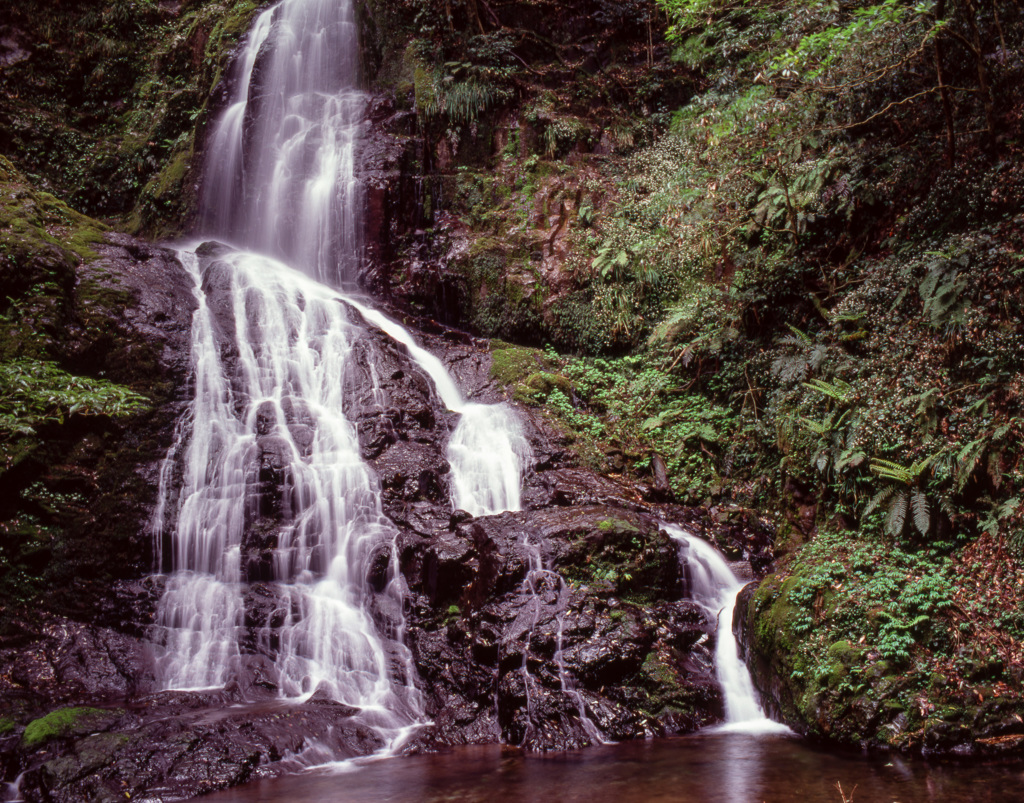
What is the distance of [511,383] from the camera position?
43.6 ft

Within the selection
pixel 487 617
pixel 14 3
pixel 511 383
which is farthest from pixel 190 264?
pixel 14 3

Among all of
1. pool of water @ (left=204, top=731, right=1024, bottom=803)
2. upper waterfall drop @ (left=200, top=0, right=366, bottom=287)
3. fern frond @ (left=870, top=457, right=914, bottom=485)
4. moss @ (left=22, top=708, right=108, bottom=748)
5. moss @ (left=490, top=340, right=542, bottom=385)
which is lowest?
pool of water @ (left=204, top=731, right=1024, bottom=803)

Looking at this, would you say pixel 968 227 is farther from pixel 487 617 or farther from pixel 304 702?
pixel 304 702

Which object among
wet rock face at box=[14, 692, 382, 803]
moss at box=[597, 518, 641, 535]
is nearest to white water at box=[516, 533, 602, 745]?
moss at box=[597, 518, 641, 535]

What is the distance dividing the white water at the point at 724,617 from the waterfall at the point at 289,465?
9.95 ft

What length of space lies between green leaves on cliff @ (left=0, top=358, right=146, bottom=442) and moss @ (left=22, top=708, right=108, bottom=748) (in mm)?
3551

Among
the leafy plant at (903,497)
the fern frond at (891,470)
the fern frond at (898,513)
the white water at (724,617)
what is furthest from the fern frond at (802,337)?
the white water at (724,617)

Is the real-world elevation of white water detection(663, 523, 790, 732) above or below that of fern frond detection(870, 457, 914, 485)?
below

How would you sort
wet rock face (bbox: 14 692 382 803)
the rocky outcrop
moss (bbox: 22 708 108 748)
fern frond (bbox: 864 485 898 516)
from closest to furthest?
the rocky outcrop → wet rock face (bbox: 14 692 382 803) → moss (bbox: 22 708 108 748) → fern frond (bbox: 864 485 898 516)

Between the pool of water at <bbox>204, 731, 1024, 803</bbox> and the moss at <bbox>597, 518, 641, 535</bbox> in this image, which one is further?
the moss at <bbox>597, 518, 641, 535</bbox>

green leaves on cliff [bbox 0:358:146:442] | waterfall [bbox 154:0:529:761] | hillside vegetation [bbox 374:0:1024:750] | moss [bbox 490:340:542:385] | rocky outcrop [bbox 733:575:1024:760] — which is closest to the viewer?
rocky outcrop [bbox 733:575:1024:760]

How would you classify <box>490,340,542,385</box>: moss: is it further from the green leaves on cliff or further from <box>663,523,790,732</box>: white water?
the green leaves on cliff

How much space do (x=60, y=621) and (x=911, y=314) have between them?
477 inches

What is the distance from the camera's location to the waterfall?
8.23 meters
